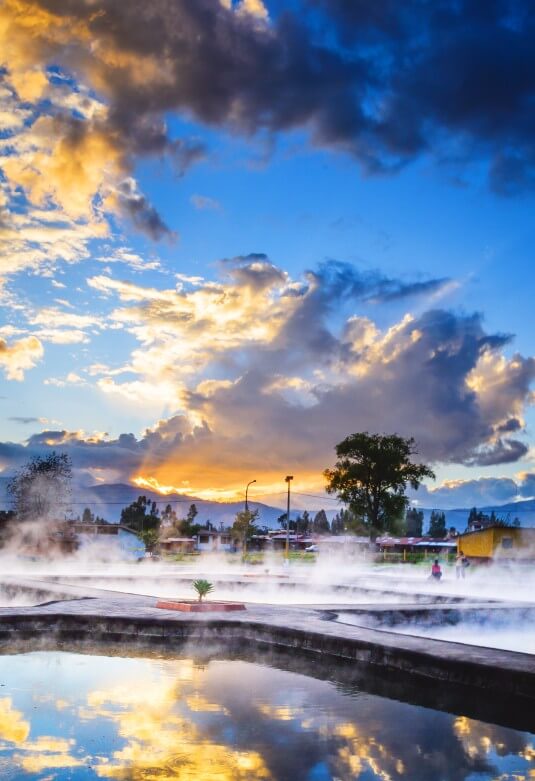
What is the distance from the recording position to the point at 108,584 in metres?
24.8

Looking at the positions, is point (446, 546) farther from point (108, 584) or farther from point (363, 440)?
point (108, 584)

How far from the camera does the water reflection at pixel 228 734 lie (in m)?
5.41

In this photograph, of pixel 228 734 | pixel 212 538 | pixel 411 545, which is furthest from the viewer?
pixel 212 538

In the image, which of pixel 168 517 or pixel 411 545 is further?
pixel 168 517

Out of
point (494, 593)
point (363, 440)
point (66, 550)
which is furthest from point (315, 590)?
point (363, 440)

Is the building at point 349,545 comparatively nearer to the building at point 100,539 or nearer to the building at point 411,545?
the building at point 411,545

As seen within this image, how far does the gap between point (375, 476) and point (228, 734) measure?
62.0 meters

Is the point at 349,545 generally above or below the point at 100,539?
above

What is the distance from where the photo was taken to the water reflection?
541 cm

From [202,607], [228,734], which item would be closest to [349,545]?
[202,607]

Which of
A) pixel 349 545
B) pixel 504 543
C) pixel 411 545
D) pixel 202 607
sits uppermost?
pixel 411 545

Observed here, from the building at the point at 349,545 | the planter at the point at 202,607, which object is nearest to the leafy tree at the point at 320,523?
the building at the point at 349,545

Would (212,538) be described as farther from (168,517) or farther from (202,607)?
(202,607)

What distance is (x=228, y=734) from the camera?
6.23m
